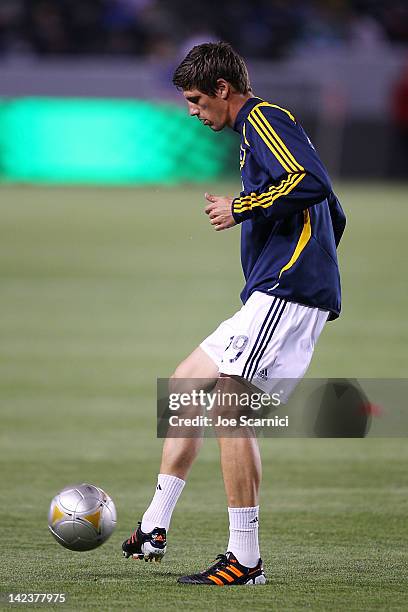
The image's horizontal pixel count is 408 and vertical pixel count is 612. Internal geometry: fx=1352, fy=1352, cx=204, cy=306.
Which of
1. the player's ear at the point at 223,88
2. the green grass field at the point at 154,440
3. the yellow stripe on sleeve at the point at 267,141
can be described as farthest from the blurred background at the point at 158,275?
the player's ear at the point at 223,88

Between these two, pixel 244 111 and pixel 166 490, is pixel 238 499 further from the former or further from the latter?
pixel 244 111

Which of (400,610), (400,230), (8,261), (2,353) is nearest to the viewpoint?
(400,610)

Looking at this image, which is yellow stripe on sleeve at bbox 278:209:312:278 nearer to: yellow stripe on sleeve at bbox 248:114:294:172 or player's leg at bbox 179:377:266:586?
yellow stripe on sleeve at bbox 248:114:294:172

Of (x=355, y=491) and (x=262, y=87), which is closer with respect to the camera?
(x=355, y=491)

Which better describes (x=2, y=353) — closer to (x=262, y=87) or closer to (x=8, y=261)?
(x=8, y=261)

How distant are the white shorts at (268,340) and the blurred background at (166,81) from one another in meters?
26.3

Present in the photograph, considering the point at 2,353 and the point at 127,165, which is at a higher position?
the point at 127,165

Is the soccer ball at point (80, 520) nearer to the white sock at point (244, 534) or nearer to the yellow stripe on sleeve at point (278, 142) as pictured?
the white sock at point (244, 534)

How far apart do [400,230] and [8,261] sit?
803 cm

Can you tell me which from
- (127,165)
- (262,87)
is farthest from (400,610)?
(262,87)

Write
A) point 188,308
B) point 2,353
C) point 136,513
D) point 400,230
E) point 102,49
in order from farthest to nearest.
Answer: point 102,49 → point 400,230 → point 188,308 → point 2,353 → point 136,513

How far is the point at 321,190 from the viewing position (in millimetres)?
5602

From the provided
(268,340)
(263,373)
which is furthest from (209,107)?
(263,373)

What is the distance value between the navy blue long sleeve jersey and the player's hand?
0.03 m
